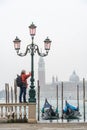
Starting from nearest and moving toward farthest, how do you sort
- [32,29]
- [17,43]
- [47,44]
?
1. [32,29]
2. [17,43]
3. [47,44]

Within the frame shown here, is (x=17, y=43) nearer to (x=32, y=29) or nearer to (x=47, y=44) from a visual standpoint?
(x=32, y=29)

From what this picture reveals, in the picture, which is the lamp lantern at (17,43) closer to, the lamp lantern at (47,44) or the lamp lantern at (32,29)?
the lamp lantern at (32,29)

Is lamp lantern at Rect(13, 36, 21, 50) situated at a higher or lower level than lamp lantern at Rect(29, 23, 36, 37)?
lower

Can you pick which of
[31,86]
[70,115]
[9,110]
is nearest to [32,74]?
[31,86]

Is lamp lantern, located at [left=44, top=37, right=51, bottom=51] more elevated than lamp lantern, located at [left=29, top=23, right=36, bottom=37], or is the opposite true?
lamp lantern, located at [left=29, top=23, right=36, bottom=37]

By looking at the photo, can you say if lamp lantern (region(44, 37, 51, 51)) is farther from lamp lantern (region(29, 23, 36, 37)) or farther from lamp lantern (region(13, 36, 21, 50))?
lamp lantern (region(13, 36, 21, 50))

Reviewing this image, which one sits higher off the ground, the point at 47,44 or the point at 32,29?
the point at 32,29

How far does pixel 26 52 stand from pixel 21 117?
11.1ft

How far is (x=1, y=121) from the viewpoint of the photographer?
2464 centimetres

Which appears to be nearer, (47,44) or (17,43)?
(17,43)

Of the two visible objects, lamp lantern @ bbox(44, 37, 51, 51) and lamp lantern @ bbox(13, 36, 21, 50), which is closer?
lamp lantern @ bbox(13, 36, 21, 50)

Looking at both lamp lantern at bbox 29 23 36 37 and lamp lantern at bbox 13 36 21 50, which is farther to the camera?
lamp lantern at bbox 13 36 21 50

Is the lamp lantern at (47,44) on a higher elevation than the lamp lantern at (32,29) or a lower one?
lower

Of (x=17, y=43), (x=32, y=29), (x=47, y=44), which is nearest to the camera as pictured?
(x=32, y=29)
